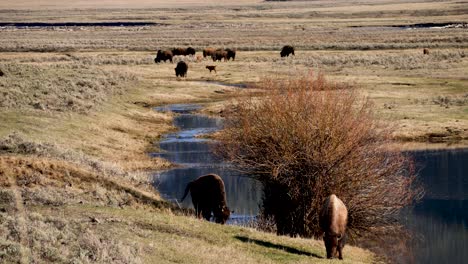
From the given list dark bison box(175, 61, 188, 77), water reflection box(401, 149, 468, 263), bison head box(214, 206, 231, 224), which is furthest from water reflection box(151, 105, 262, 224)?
dark bison box(175, 61, 188, 77)

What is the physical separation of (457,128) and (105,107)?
17.2 metres

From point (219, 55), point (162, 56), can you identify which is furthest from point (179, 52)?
point (219, 55)

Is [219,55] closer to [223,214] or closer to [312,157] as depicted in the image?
[312,157]

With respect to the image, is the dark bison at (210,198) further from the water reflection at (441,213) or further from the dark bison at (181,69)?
the dark bison at (181,69)

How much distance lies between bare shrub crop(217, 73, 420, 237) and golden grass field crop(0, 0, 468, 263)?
6.10 ft

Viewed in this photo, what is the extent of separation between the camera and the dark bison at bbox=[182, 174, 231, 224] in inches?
819

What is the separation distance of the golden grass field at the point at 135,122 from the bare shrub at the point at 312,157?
186 centimetres

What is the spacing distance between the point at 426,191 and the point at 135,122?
58.0 ft

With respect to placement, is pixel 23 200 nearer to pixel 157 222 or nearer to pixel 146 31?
pixel 157 222

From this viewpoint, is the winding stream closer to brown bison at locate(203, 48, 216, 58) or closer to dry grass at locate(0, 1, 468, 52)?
Answer: brown bison at locate(203, 48, 216, 58)

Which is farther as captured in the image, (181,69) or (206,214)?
(181,69)

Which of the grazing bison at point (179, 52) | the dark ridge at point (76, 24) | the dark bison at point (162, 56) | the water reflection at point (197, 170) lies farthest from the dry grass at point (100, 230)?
the dark ridge at point (76, 24)

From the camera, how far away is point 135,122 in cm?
4134

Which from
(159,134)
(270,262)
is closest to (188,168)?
(159,134)
